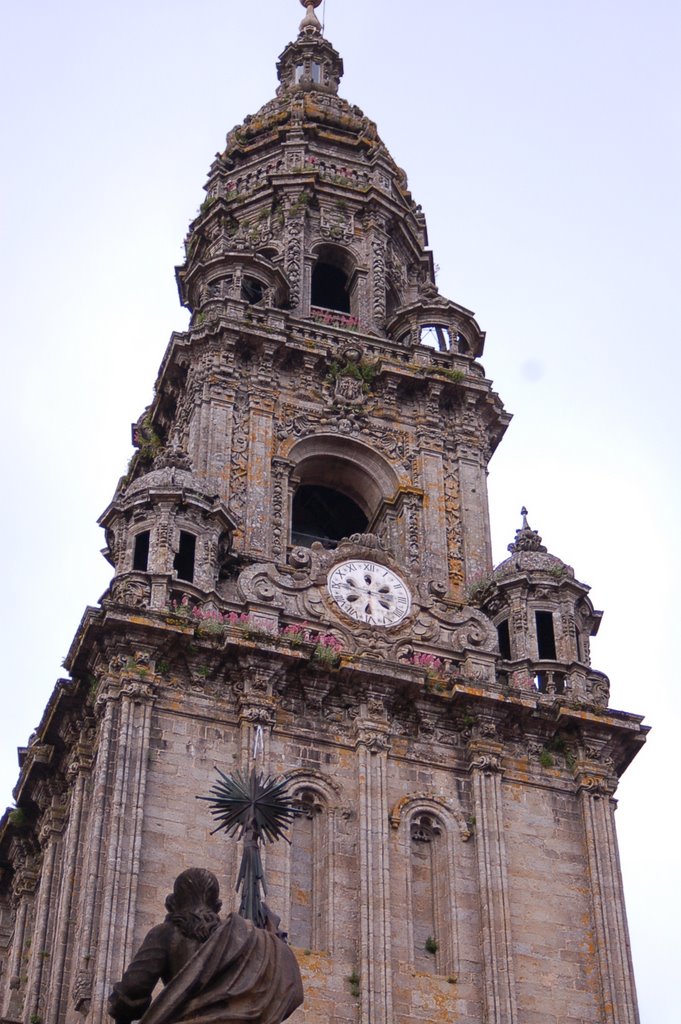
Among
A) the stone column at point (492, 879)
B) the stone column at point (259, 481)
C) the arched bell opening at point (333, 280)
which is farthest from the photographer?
the arched bell opening at point (333, 280)

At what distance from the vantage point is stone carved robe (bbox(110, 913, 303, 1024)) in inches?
586

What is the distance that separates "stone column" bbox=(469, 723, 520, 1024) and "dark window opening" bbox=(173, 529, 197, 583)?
639cm

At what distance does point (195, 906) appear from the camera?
15.8 m

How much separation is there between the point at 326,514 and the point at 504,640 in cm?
Result: 649

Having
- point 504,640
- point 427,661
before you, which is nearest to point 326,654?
point 427,661

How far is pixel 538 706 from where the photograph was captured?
36656mm

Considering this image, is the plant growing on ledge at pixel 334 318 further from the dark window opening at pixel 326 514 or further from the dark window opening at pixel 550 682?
the dark window opening at pixel 550 682

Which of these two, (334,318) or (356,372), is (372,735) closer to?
(356,372)

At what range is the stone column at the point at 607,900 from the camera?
3322 cm

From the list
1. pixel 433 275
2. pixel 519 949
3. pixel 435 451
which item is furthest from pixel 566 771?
pixel 433 275

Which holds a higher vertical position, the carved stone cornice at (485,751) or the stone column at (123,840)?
the carved stone cornice at (485,751)

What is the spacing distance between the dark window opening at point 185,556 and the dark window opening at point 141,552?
61 cm

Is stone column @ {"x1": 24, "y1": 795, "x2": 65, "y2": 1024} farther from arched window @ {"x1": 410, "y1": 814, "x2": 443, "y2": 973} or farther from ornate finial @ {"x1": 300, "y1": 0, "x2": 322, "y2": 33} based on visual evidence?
ornate finial @ {"x1": 300, "y1": 0, "x2": 322, "y2": 33}

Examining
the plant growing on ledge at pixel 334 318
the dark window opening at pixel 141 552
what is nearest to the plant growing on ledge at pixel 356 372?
the plant growing on ledge at pixel 334 318
